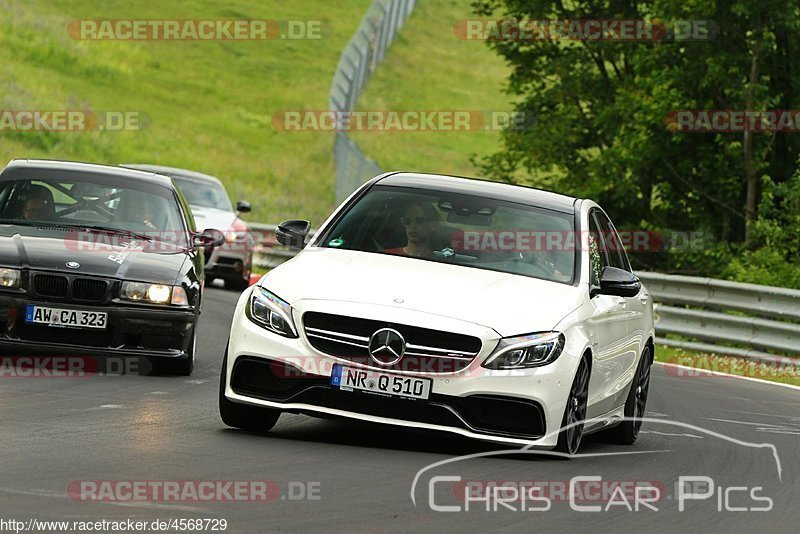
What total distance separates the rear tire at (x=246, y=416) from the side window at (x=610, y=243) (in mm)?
2731

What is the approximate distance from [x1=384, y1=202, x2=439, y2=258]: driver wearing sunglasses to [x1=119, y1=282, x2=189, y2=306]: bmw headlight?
2.75m

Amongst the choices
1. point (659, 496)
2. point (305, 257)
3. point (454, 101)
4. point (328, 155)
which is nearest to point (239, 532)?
point (659, 496)

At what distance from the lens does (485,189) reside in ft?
35.0

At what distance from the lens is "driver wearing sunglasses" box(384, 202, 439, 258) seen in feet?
33.2

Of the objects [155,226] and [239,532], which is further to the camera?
[155,226]

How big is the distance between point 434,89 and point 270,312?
216ft

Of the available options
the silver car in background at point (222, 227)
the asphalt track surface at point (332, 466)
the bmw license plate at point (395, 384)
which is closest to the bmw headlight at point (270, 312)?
the bmw license plate at point (395, 384)

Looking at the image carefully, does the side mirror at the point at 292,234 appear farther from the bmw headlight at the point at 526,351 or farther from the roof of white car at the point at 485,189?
the bmw headlight at the point at 526,351

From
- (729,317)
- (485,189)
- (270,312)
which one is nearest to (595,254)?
(485,189)

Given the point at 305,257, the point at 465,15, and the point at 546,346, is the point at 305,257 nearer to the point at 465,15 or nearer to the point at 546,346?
the point at 546,346

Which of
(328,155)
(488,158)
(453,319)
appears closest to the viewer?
(453,319)

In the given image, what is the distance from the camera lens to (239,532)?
6.41 metres

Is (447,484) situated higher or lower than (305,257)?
lower

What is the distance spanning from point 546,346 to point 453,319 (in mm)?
524
